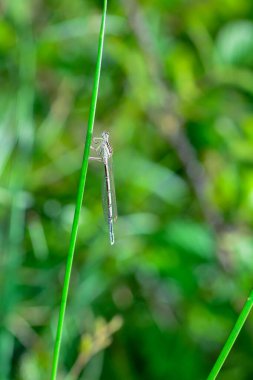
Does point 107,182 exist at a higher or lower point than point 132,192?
higher

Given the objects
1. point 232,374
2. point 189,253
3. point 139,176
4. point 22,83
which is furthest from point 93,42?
point 232,374

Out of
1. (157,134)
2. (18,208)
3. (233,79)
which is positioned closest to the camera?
(18,208)

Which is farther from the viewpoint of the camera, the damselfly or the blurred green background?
the blurred green background

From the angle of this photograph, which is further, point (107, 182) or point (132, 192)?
point (132, 192)

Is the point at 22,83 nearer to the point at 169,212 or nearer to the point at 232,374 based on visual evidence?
the point at 169,212

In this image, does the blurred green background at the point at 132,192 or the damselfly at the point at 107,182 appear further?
the blurred green background at the point at 132,192
